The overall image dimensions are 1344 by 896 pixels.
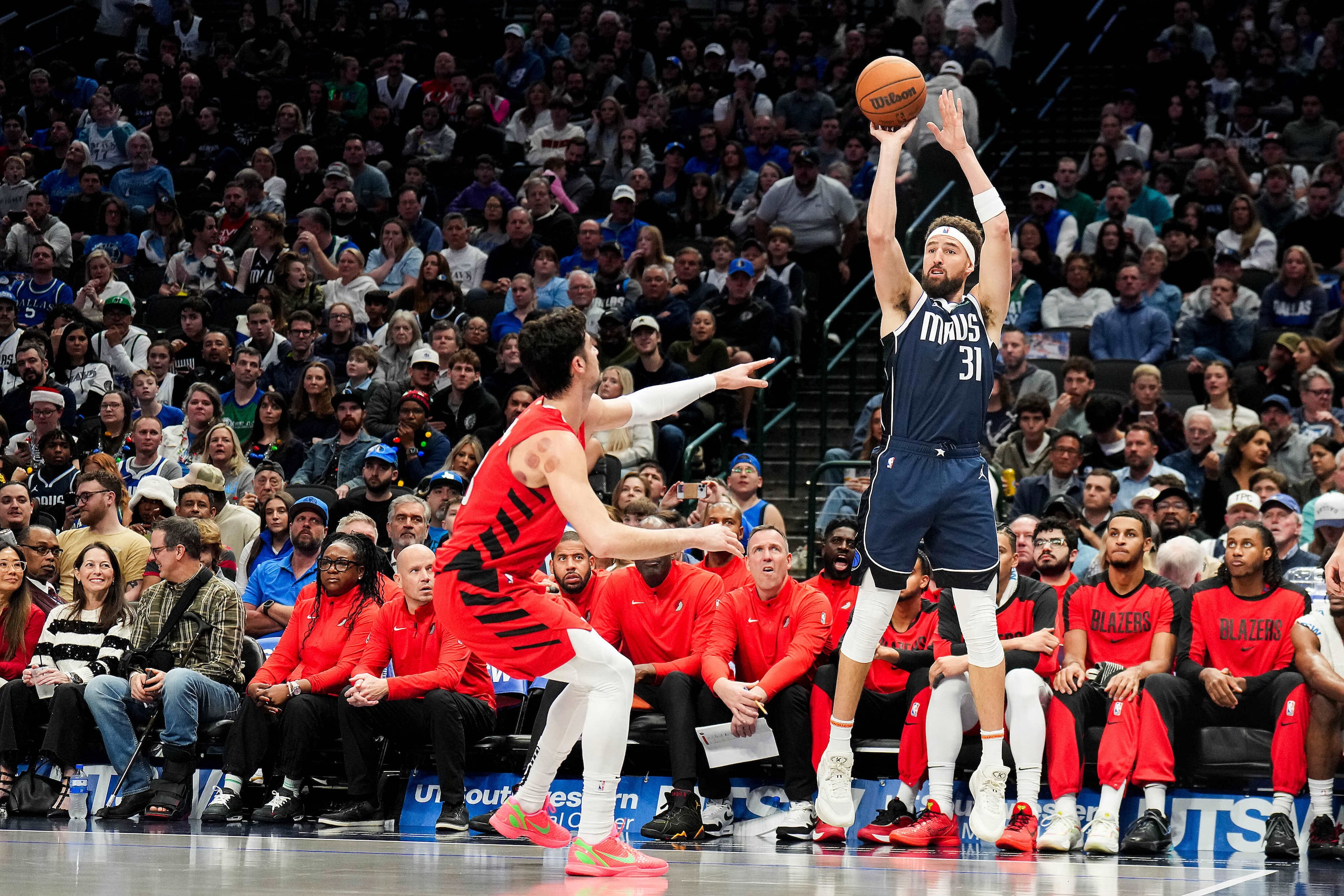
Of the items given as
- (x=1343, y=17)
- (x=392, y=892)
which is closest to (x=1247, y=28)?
(x=1343, y=17)

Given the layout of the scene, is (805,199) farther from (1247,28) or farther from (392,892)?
(392,892)

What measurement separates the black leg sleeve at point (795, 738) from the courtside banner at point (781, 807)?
0.24 m

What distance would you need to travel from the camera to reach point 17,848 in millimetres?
6730

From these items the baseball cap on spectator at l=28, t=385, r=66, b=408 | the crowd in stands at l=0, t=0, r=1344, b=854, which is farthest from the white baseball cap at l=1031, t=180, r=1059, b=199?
the baseball cap on spectator at l=28, t=385, r=66, b=408

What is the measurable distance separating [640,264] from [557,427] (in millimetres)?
8628

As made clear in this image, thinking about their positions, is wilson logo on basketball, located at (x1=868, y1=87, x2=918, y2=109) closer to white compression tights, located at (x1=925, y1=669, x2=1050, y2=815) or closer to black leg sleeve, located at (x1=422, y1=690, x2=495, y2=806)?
white compression tights, located at (x1=925, y1=669, x2=1050, y2=815)

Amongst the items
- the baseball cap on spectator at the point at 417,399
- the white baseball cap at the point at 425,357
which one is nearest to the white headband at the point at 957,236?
the baseball cap on spectator at the point at 417,399

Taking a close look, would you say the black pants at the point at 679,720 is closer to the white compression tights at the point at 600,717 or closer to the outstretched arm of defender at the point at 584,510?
the white compression tights at the point at 600,717

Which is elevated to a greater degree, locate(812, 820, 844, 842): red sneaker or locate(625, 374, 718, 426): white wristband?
locate(625, 374, 718, 426): white wristband

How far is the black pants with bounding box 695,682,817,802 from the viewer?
7.90 meters

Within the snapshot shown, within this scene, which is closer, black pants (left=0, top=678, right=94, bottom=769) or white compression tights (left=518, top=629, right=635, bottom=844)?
white compression tights (left=518, top=629, right=635, bottom=844)

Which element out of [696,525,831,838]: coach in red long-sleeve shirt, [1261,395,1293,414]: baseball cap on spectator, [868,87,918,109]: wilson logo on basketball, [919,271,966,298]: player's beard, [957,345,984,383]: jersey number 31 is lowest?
[696,525,831,838]: coach in red long-sleeve shirt

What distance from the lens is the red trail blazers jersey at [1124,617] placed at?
26.4 ft

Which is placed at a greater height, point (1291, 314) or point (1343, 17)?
point (1343, 17)
